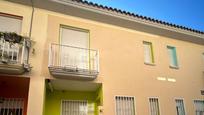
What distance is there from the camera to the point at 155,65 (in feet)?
37.2

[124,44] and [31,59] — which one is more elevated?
[124,44]

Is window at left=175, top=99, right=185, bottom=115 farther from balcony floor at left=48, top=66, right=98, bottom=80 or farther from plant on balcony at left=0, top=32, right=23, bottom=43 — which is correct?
plant on balcony at left=0, top=32, right=23, bottom=43

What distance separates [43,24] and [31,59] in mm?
1795

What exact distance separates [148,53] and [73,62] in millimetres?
4559

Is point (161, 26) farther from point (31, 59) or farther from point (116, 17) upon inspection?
point (31, 59)

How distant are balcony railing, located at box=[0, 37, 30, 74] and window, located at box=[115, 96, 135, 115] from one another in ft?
14.5

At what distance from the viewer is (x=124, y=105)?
32.4 ft

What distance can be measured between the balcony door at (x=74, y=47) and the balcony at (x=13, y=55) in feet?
5.36

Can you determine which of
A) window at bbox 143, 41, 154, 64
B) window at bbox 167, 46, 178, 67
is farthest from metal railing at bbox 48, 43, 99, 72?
window at bbox 167, 46, 178, 67

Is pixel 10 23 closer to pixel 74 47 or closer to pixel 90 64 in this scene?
pixel 74 47

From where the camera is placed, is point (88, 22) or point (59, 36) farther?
point (88, 22)

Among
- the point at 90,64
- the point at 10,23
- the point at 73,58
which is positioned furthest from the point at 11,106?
the point at 90,64

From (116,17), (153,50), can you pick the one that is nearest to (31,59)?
(116,17)

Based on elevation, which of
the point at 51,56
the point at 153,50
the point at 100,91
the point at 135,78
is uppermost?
the point at 153,50
